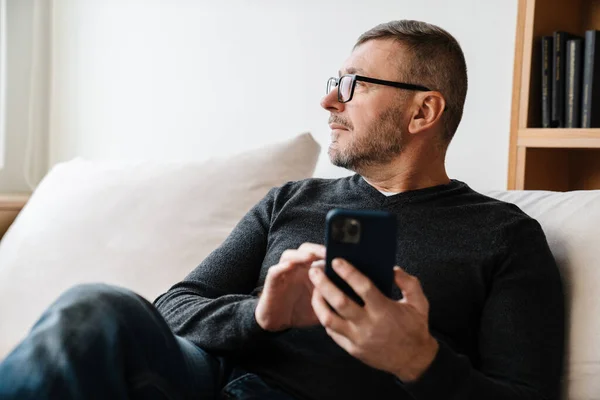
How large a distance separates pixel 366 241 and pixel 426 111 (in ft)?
2.01

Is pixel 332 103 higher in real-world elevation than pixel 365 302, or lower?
higher

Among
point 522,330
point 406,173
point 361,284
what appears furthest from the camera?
point 406,173

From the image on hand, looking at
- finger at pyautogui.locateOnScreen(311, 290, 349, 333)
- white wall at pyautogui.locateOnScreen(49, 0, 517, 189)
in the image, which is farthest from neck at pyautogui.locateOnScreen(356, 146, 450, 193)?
finger at pyautogui.locateOnScreen(311, 290, 349, 333)

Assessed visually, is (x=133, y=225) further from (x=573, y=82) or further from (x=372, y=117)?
(x=573, y=82)

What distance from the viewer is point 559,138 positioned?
1.66 metres

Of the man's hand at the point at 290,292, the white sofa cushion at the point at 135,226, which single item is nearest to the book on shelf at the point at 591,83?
the white sofa cushion at the point at 135,226

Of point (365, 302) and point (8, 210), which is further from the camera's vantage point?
point (8, 210)

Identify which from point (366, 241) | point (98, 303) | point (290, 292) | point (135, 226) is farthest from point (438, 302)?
point (135, 226)

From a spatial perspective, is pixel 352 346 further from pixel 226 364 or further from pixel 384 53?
pixel 384 53

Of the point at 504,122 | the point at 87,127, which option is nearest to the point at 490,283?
the point at 504,122

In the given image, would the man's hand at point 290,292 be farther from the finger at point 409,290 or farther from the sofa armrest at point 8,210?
the sofa armrest at point 8,210

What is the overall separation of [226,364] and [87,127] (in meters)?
1.70

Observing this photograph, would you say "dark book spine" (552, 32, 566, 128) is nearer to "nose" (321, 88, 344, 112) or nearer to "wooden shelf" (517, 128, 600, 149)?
"wooden shelf" (517, 128, 600, 149)

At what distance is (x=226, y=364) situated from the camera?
50.8 inches
